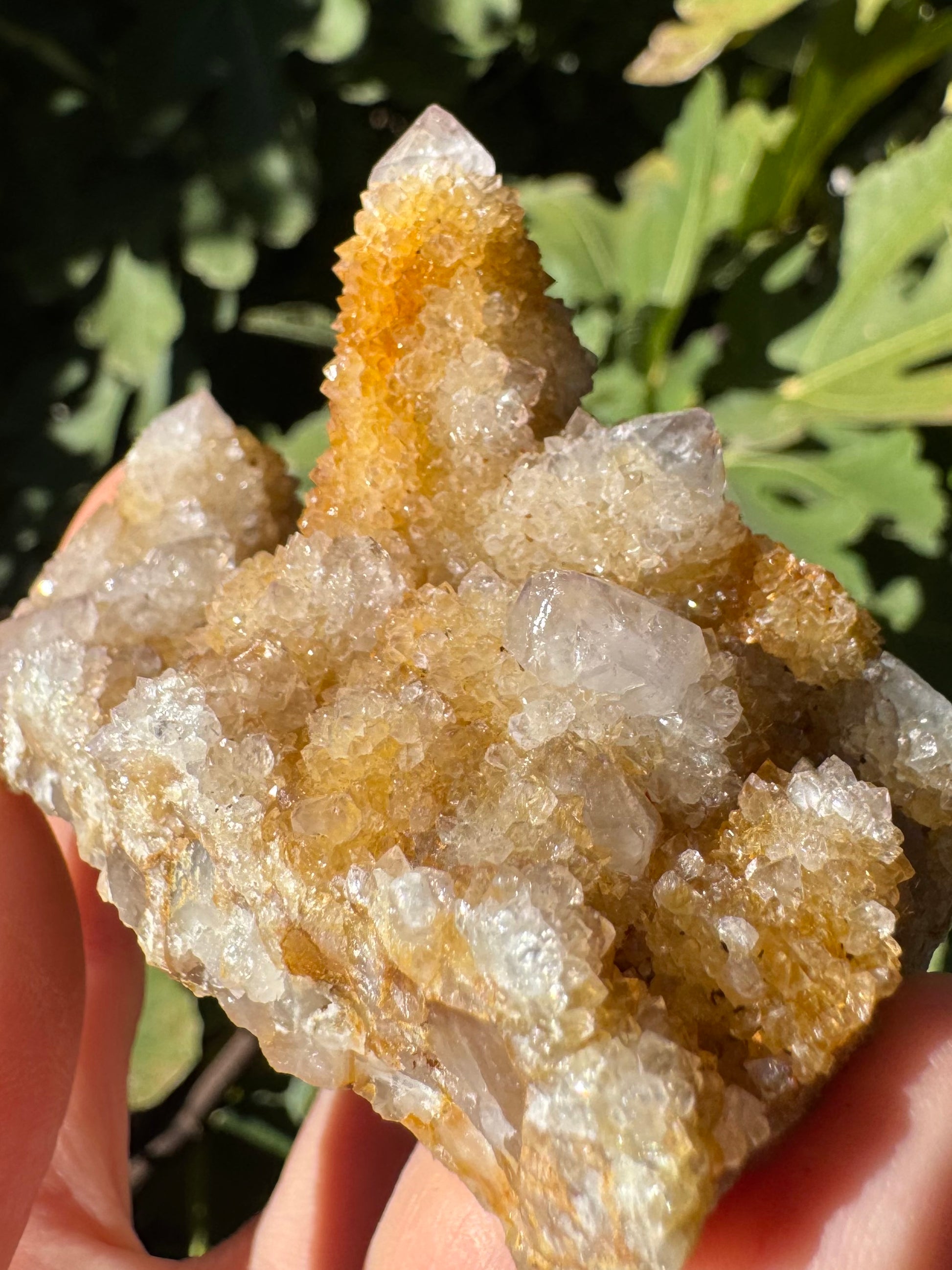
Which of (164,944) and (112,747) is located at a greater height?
(112,747)

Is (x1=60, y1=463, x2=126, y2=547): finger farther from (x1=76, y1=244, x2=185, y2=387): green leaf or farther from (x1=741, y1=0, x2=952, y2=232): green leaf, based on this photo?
(x1=741, y1=0, x2=952, y2=232): green leaf

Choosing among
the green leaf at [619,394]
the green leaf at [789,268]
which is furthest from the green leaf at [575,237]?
the green leaf at [789,268]

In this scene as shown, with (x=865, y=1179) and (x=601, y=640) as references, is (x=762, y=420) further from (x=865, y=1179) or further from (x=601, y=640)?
(x=865, y=1179)

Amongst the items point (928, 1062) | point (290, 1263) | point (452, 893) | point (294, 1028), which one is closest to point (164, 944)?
point (294, 1028)

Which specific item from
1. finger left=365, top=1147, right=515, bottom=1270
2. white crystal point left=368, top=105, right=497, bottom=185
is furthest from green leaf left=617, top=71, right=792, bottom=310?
finger left=365, top=1147, right=515, bottom=1270

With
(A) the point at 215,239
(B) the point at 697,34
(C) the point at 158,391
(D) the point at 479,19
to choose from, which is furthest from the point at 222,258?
(B) the point at 697,34

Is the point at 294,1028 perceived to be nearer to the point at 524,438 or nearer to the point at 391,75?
the point at 524,438

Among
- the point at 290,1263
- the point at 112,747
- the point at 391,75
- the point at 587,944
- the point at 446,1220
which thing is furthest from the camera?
the point at 391,75

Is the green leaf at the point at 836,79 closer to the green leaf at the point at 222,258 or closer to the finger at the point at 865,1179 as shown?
the green leaf at the point at 222,258
